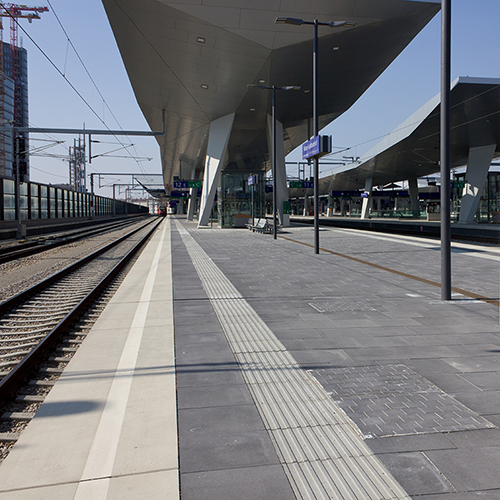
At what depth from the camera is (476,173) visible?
106 feet

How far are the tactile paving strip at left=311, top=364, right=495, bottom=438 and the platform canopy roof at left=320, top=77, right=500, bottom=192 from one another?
18850 millimetres

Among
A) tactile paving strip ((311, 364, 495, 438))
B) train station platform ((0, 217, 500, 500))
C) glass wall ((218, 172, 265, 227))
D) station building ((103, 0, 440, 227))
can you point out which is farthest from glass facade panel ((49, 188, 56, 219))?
tactile paving strip ((311, 364, 495, 438))

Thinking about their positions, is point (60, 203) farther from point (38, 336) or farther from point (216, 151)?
point (38, 336)

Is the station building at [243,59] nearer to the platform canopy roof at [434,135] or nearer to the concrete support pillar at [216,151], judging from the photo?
the concrete support pillar at [216,151]

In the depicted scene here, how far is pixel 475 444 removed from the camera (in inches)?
106

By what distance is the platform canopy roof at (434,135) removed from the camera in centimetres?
2020

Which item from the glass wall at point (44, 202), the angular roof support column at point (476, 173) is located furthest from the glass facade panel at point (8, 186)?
the angular roof support column at point (476, 173)

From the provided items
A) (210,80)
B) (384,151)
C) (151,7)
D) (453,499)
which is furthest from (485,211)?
(453,499)

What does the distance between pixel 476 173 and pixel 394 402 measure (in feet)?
111

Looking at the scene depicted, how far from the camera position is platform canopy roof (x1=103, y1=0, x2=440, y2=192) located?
1845cm

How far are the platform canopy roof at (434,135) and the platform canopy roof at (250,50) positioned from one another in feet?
11.9

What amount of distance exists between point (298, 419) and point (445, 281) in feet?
15.3

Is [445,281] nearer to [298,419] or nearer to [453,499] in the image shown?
[298,419]

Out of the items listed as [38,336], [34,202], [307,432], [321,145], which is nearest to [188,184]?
[34,202]
